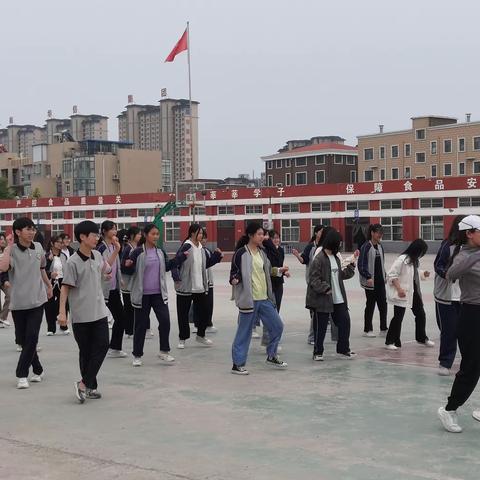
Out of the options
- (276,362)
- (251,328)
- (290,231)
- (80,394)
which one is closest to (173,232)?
(290,231)

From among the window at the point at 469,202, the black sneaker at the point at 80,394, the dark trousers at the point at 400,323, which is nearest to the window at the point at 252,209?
the window at the point at 469,202

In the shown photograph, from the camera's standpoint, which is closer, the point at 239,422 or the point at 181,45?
the point at 239,422

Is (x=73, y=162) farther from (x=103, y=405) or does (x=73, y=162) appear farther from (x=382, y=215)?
(x=103, y=405)

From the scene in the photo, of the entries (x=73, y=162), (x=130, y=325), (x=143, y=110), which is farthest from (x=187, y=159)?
(x=130, y=325)

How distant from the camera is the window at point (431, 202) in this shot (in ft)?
168

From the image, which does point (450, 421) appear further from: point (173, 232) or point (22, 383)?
point (173, 232)

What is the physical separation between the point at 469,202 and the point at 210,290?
4164 centimetres

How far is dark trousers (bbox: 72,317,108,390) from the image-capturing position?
681 centimetres

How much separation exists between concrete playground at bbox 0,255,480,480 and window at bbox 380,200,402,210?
44.8m

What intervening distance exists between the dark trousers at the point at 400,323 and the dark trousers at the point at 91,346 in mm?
4203

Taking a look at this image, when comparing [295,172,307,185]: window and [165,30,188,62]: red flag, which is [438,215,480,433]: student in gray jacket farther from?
[295,172,307,185]: window

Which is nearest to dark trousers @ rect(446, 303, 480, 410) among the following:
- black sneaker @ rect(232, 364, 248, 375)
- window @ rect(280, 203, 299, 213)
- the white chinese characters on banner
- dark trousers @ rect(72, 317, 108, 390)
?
black sneaker @ rect(232, 364, 248, 375)

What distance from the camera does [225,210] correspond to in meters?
61.6

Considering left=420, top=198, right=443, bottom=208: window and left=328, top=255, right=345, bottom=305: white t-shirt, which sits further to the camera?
left=420, top=198, right=443, bottom=208: window
